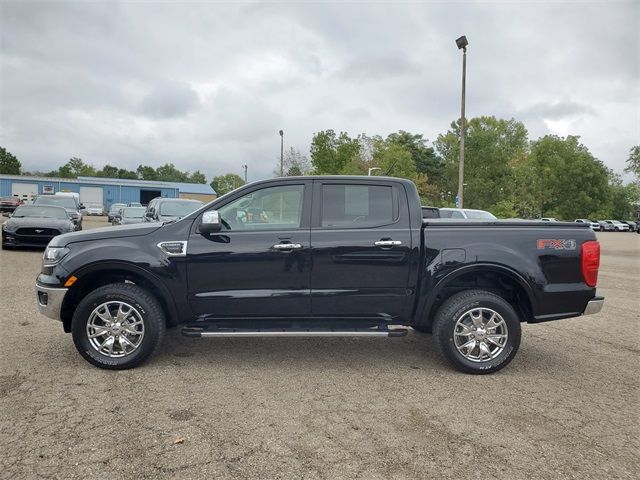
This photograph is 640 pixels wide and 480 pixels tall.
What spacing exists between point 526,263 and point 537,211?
Answer: 2460 inches

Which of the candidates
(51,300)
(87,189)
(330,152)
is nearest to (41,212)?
(51,300)

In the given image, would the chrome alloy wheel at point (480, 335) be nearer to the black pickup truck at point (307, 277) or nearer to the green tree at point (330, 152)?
the black pickup truck at point (307, 277)

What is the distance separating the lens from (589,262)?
4.66m

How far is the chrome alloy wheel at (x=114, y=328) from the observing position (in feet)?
14.8

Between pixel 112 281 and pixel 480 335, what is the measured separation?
365cm

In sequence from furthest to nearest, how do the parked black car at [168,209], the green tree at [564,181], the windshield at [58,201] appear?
1. the green tree at [564,181]
2. the windshield at [58,201]
3. the parked black car at [168,209]

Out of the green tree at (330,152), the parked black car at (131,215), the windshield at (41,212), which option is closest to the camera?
the windshield at (41,212)

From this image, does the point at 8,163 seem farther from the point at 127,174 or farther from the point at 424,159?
the point at 424,159


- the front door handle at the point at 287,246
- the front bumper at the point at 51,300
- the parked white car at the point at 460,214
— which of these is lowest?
the front bumper at the point at 51,300

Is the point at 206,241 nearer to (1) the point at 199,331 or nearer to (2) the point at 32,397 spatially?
(1) the point at 199,331

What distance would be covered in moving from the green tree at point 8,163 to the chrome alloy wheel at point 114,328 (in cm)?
11954

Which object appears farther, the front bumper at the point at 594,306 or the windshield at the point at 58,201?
the windshield at the point at 58,201

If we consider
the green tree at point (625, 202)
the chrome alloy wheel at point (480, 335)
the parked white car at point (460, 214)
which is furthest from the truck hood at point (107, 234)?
the green tree at point (625, 202)

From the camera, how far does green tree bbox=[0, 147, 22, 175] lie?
342 feet
